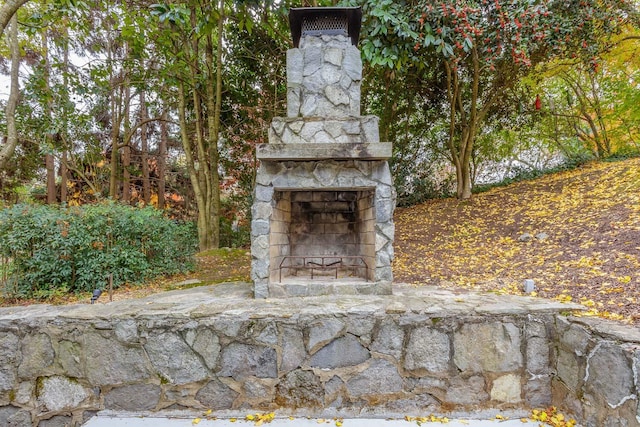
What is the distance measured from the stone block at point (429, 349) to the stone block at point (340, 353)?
0.35 metres

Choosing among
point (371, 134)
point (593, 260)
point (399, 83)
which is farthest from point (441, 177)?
point (371, 134)

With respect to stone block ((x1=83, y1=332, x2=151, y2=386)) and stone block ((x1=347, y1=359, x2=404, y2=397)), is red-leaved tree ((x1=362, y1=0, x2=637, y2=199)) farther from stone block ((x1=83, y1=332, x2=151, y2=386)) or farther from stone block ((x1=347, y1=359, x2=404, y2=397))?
stone block ((x1=83, y1=332, x2=151, y2=386))

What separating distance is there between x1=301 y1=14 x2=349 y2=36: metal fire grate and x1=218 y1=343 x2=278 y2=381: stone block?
114 inches

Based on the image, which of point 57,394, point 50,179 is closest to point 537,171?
point 57,394

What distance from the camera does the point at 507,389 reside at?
8.15 feet

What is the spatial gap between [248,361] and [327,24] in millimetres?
3102

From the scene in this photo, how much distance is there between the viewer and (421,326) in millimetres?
2506

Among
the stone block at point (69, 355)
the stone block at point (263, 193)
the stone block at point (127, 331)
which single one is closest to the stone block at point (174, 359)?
the stone block at point (127, 331)

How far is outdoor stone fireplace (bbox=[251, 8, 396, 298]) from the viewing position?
2.95 m

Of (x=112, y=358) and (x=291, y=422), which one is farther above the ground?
(x=112, y=358)

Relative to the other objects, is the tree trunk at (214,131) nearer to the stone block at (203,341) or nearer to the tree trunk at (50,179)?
the tree trunk at (50,179)

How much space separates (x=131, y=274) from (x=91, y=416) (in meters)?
1.96

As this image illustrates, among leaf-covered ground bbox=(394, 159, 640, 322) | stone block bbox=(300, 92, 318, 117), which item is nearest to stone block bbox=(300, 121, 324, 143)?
stone block bbox=(300, 92, 318, 117)

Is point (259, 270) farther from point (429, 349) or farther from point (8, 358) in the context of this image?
point (8, 358)
